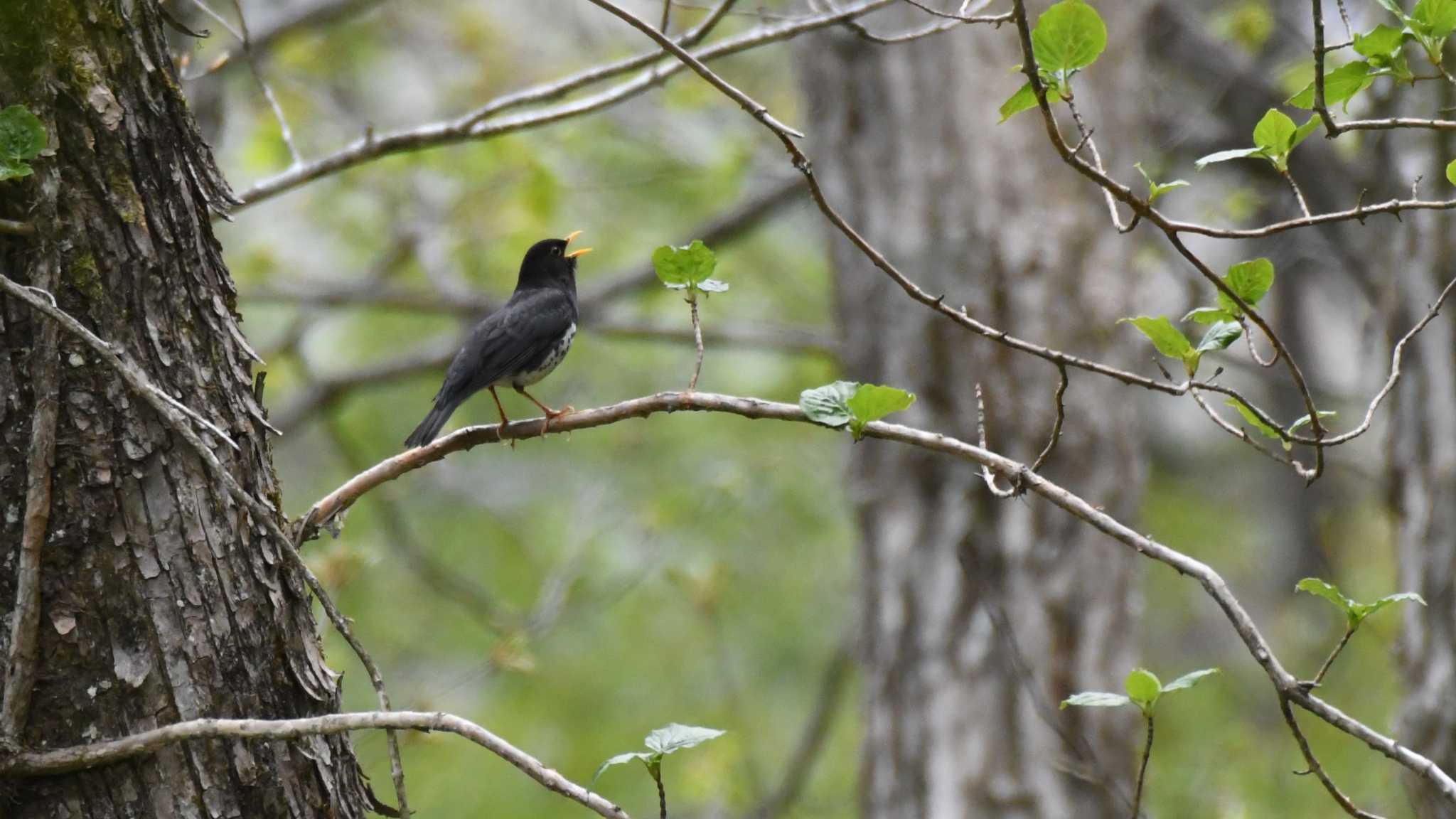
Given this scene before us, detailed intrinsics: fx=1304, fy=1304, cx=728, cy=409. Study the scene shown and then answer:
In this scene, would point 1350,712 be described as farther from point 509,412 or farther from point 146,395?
point 146,395

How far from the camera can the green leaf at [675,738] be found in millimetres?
1811

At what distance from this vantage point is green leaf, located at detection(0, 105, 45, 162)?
1812 millimetres

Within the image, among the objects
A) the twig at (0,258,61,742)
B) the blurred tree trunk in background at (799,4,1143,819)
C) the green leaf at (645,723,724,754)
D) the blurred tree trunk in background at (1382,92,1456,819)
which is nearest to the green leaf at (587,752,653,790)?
the green leaf at (645,723,724,754)

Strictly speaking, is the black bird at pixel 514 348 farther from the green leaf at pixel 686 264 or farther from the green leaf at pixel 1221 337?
the green leaf at pixel 1221 337

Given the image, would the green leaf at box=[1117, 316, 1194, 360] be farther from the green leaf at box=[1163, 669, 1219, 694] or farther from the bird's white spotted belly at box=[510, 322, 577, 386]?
the bird's white spotted belly at box=[510, 322, 577, 386]

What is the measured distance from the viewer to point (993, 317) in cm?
506

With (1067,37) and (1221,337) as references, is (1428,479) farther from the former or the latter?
(1067,37)

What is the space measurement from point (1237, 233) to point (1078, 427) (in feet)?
10.7

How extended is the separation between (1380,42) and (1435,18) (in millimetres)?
103

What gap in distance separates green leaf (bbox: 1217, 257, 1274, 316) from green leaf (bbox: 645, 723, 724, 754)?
3.42 ft

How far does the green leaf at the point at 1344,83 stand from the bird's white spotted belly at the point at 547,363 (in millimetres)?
3060

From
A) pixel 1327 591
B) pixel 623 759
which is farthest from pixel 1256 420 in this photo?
pixel 623 759

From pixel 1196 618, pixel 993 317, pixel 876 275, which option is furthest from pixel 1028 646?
pixel 1196 618

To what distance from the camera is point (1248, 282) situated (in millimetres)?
2068
